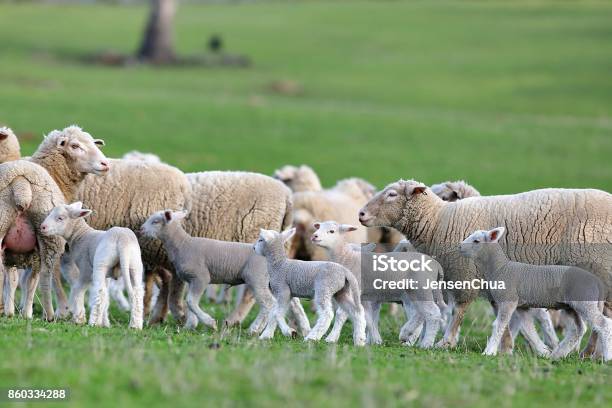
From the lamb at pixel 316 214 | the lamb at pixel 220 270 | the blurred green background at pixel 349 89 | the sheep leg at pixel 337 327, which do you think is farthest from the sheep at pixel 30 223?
the blurred green background at pixel 349 89

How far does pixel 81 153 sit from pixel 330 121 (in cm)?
2538

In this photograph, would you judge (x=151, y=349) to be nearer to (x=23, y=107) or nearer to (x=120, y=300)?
(x=120, y=300)

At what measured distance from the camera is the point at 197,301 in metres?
11.0

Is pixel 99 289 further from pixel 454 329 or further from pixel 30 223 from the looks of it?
pixel 454 329

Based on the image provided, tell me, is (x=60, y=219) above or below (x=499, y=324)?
above

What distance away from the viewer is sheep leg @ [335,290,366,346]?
10.3 meters

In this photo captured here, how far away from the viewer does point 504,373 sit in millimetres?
8172

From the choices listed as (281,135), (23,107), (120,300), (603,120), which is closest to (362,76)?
(603,120)

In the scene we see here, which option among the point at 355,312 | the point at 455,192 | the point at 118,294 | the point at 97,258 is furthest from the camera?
the point at 118,294

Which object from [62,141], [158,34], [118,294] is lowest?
[118,294]

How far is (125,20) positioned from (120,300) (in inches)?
1980

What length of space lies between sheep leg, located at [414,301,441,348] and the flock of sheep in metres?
0.01

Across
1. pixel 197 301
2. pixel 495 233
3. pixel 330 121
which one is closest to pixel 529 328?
pixel 495 233

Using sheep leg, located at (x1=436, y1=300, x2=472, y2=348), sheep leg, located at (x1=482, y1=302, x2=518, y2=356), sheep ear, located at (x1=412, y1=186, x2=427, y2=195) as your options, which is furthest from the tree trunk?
sheep leg, located at (x1=482, y1=302, x2=518, y2=356)
